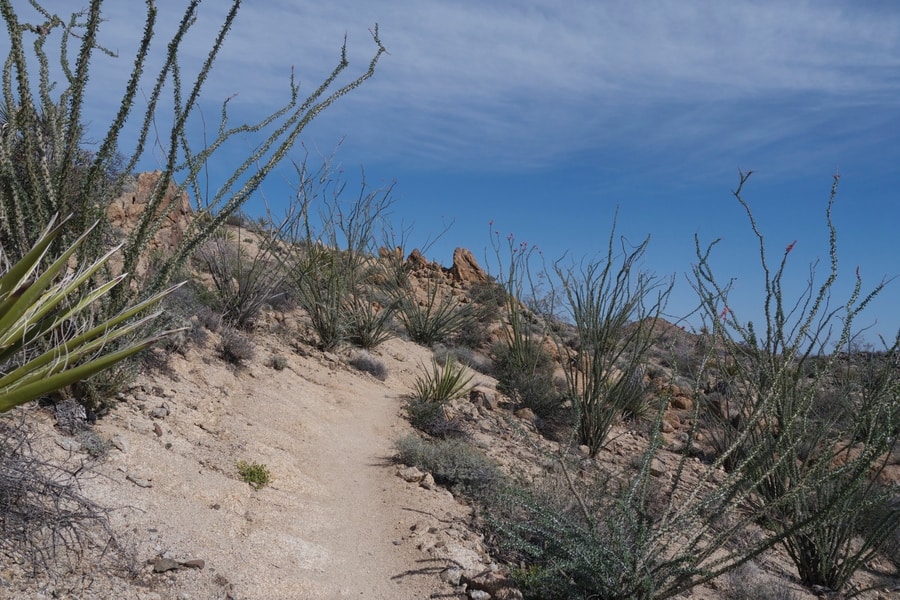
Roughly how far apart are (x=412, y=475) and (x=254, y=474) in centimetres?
155

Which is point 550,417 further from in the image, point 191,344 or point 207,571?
point 207,571

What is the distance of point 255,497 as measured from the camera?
5051 mm

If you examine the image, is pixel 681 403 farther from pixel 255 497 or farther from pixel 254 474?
pixel 255 497

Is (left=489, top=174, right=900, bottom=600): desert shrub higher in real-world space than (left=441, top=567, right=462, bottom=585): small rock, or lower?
higher

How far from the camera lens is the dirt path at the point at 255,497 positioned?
392 cm

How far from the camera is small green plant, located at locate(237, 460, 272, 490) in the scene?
5.25m

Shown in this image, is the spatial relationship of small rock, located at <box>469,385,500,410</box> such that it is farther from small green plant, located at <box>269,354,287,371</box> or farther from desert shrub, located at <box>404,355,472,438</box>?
small green plant, located at <box>269,354,287,371</box>

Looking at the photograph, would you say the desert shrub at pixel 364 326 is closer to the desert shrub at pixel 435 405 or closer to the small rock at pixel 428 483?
the desert shrub at pixel 435 405

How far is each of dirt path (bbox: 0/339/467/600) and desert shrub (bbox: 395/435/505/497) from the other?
27 cm

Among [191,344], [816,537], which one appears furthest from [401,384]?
[816,537]

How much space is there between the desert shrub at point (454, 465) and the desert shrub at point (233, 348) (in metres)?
2.38

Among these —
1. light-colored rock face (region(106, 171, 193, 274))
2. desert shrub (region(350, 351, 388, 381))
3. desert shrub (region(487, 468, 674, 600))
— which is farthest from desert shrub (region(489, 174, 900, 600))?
light-colored rock face (region(106, 171, 193, 274))

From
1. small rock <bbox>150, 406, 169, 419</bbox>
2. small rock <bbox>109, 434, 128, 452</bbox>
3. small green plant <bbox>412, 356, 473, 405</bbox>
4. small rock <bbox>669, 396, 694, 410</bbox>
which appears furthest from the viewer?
small rock <bbox>669, 396, 694, 410</bbox>

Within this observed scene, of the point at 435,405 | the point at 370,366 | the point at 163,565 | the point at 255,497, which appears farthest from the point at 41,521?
the point at 370,366
